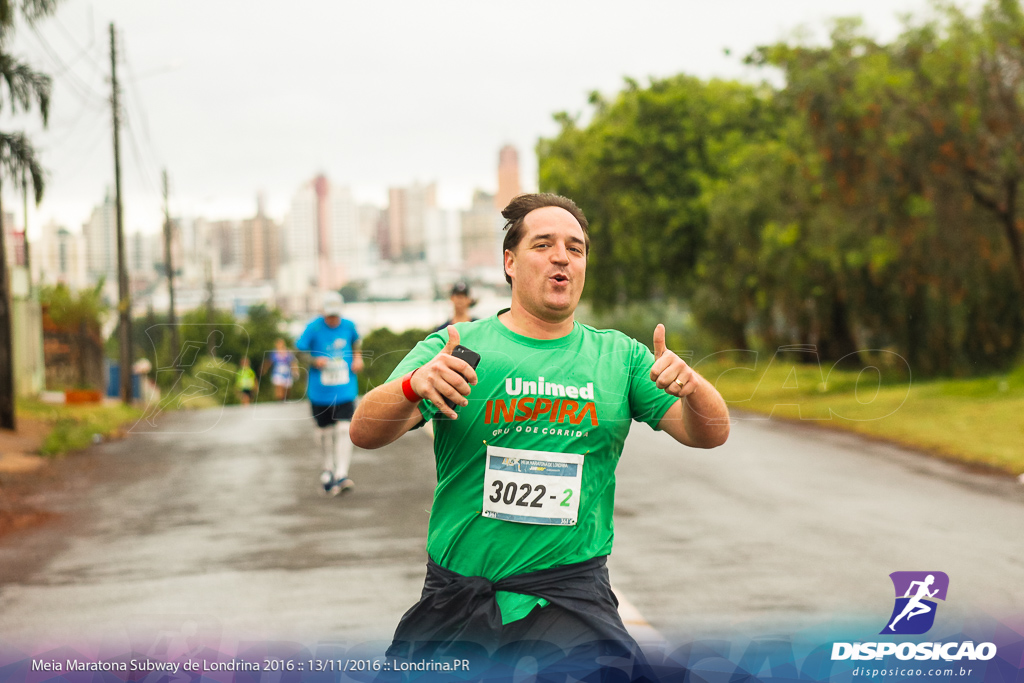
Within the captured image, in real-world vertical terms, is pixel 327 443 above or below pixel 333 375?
below

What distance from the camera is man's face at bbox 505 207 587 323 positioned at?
10.4ft

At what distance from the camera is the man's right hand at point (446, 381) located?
2.85 m

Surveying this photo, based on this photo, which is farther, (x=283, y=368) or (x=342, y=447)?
(x=342, y=447)

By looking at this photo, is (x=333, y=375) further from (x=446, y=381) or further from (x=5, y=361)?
(x=5, y=361)

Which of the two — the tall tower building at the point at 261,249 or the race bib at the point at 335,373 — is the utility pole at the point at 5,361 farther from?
the race bib at the point at 335,373

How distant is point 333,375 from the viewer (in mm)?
9453

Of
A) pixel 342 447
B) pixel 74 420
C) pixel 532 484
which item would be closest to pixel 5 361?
pixel 74 420

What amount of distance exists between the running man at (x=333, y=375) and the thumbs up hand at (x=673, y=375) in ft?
20.7

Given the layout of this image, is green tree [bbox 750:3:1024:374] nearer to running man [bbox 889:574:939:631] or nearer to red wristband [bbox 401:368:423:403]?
running man [bbox 889:574:939:631]

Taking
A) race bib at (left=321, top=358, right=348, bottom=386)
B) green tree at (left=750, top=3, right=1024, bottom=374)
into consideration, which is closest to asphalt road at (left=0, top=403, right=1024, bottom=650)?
race bib at (left=321, top=358, right=348, bottom=386)

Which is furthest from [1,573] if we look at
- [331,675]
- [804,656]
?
[804,656]

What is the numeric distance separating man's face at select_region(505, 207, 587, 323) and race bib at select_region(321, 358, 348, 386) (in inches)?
231

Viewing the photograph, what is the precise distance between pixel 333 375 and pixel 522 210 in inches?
250

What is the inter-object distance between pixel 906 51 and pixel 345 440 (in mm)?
14455
